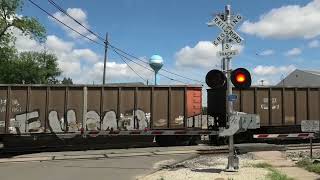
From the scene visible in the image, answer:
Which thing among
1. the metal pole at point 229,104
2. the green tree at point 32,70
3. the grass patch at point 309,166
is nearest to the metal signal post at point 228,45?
the metal pole at point 229,104

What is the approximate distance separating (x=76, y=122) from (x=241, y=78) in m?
11.7

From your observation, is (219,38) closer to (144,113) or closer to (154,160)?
(154,160)

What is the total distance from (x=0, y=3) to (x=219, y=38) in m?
34.8

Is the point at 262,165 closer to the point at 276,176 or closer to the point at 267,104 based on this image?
the point at 276,176

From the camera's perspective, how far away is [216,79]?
45.6 ft

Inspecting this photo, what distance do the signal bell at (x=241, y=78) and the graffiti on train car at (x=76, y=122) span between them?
1132 cm

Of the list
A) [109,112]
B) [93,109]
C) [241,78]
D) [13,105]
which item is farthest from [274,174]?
[13,105]

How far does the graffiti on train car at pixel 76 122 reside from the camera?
22.8 m

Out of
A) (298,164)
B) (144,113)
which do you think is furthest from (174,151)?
(298,164)

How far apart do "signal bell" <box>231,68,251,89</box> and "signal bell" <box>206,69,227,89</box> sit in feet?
1.06

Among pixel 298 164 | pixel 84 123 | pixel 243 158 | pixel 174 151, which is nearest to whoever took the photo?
pixel 298 164

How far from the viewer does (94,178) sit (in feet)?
46.5

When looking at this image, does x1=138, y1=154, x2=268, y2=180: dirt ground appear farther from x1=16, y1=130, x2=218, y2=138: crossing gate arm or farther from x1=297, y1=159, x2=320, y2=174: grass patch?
x1=16, y1=130, x2=218, y2=138: crossing gate arm

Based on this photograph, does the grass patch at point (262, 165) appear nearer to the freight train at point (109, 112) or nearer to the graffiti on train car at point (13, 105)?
the freight train at point (109, 112)
